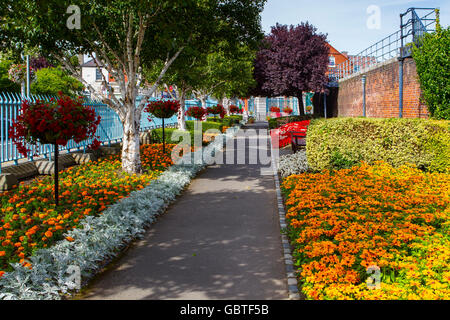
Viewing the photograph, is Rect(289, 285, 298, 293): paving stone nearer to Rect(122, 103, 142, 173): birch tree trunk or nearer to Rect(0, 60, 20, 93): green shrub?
Rect(122, 103, 142, 173): birch tree trunk

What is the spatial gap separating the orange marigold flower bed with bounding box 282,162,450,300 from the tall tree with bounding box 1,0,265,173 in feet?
17.2

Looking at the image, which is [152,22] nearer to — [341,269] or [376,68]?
[341,269]

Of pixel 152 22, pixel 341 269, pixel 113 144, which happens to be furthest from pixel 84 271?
pixel 113 144

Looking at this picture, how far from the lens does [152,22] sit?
1123cm

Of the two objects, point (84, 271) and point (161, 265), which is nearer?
point (84, 271)

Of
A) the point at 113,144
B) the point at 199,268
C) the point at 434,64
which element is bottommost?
the point at 199,268

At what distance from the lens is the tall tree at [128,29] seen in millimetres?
9828

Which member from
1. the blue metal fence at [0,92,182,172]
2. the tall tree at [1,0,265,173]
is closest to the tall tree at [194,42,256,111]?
the blue metal fence at [0,92,182,172]

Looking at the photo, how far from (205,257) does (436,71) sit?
38.3 feet

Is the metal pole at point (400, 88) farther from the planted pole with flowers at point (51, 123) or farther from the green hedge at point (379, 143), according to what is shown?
the planted pole with flowers at point (51, 123)

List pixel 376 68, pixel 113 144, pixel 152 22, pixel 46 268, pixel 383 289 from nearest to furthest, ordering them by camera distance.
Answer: pixel 383 289
pixel 46 268
pixel 152 22
pixel 113 144
pixel 376 68

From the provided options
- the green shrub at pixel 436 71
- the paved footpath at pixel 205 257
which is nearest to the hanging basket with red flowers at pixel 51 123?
the paved footpath at pixel 205 257

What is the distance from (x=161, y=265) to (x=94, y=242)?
104 centimetres

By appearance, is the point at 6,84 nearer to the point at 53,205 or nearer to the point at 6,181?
the point at 6,181
